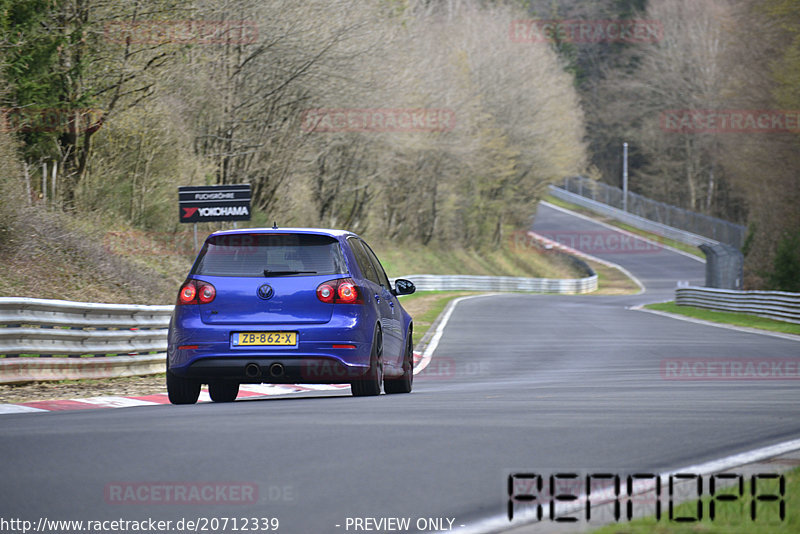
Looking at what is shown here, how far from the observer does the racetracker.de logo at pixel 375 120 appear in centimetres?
4259

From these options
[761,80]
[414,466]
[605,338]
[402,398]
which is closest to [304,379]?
[402,398]

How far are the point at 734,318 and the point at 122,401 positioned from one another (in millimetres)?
28184

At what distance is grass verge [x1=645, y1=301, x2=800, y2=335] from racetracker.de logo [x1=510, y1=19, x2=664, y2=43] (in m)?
56.3

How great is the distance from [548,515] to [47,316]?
9.64m

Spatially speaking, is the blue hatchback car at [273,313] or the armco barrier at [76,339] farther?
the armco barrier at [76,339]

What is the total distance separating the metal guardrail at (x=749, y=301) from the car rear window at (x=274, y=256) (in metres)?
24.2

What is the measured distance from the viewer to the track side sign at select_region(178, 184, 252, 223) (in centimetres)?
2314

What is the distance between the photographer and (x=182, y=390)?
1120 cm

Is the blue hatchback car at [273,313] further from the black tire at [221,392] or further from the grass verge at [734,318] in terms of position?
the grass verge at [734,318]

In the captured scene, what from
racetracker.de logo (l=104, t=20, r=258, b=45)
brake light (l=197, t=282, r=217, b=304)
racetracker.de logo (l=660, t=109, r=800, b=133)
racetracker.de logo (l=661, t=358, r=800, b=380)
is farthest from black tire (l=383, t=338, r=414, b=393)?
racetracker.de logo (l=660, t=109, r=800, b=133)

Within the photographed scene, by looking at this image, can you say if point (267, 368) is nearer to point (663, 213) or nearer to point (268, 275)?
point (268, 275)
